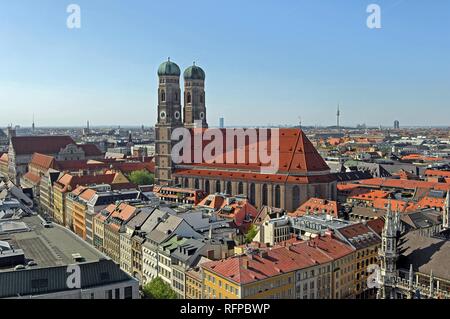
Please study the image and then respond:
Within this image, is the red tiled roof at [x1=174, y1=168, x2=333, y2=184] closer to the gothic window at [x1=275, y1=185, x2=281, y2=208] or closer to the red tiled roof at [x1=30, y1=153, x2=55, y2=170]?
the gothic window at [x1=275, y1=185, x2=281, y2=208]

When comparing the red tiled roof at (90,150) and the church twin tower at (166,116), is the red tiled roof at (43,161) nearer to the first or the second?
the red tiled roof at (90,150)

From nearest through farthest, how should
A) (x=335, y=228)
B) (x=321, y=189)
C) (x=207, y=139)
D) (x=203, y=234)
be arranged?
1. (x=335, y=228)
2. (x=203, y=234)
3. (x=321, y=189)
4. (x=207, y=139)

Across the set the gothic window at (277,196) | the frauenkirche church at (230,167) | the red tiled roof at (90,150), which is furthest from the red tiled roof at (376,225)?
the red tiled roof at (90,150)

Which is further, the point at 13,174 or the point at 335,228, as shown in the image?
the point at 13,174

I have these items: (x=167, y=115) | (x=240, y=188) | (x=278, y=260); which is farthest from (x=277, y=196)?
(x=278, y=260)
